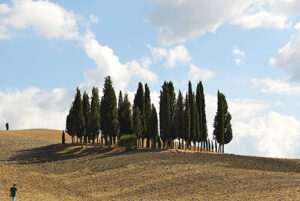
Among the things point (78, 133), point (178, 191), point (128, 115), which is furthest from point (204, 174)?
point (78, 133)

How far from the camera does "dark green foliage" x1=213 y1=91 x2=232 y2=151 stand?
2611 inches

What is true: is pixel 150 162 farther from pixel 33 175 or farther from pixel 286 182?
pixel 286 182

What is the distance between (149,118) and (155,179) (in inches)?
1072

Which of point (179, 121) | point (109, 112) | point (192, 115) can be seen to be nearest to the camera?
point (109, 112)

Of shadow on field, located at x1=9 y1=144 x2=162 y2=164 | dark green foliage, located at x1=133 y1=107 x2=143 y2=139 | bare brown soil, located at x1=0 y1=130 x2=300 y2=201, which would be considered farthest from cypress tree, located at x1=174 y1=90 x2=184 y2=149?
bare brown soil, located at x1=0 y1=130 x2=300 y2=201

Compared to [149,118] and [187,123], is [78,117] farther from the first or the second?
[187,123]

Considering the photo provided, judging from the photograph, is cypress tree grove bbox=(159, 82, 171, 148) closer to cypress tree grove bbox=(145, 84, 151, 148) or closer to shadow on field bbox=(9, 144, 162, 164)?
cypress tree grove bbox=(145, 84, 151, 148)

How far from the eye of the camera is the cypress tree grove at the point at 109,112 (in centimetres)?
5875

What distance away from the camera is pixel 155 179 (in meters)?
31.8

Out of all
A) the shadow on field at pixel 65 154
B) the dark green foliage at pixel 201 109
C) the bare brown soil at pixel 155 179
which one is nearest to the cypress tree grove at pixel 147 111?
the shadow on field at pixel 65 154

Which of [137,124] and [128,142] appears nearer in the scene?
[128,142]

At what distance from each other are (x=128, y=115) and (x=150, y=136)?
6441 mm

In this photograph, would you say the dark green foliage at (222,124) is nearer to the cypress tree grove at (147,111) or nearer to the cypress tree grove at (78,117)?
the cypress tree grove at (147,111)

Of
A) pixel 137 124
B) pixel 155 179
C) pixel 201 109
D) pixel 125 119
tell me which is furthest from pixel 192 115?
pixel 155 179
